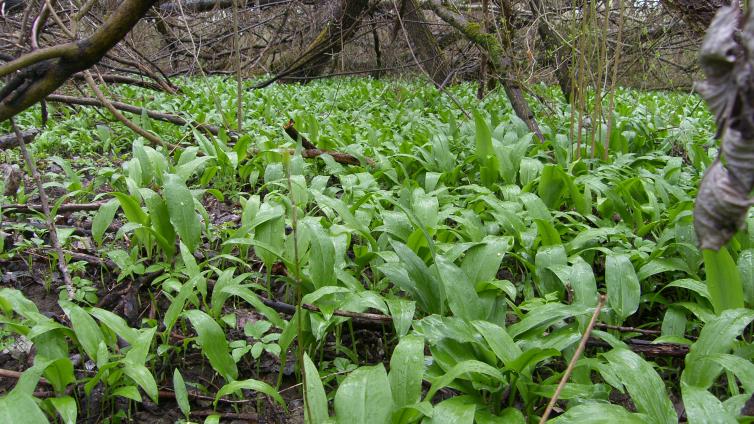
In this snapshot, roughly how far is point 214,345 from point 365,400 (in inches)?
20.9

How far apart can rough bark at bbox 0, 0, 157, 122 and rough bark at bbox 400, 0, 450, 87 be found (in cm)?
580

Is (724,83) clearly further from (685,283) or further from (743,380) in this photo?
(685,283)

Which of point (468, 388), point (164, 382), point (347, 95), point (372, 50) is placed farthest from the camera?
point (372, 50)

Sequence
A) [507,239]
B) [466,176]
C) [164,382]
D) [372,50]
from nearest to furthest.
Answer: [164,382] → [507,239] → [466,176] → [372,50]

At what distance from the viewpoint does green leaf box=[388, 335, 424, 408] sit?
1.35m

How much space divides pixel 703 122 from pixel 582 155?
82.7 inches

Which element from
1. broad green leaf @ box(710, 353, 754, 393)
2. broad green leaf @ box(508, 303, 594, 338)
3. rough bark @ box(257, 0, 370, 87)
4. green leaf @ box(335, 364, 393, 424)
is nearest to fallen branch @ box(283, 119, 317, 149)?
broad green leaf @ box(508, 303, 594, 338)

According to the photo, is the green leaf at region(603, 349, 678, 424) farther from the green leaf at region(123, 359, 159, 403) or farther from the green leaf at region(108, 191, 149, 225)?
the green leaf at region(108, 191, 149, 225)

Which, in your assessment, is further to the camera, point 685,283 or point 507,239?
point 507,239

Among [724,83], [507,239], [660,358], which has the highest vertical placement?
[724,83]

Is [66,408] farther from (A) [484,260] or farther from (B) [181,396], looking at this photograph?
(A) [484,260]

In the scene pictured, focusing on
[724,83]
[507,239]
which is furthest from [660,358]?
[724,83]

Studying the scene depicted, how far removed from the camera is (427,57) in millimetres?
7723

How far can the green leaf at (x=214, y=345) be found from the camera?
158 centimetres
